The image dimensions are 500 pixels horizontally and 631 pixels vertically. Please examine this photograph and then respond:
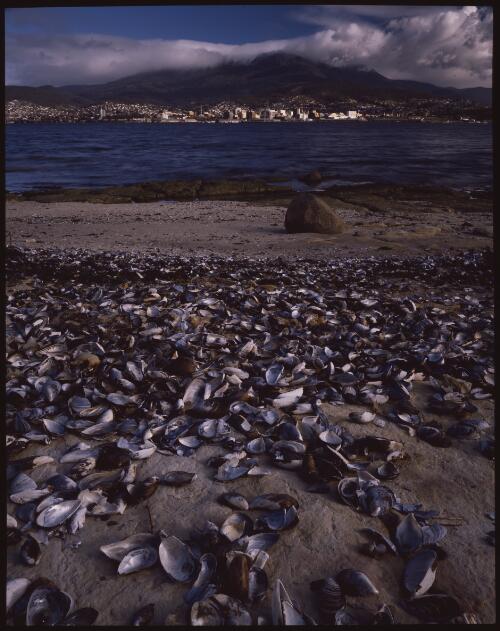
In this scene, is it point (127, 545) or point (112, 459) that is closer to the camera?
point (127, 545)

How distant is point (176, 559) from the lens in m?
2.23

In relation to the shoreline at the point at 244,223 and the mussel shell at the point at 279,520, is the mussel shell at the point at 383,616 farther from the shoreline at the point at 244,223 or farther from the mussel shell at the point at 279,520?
the shoreline at the point at 244,223

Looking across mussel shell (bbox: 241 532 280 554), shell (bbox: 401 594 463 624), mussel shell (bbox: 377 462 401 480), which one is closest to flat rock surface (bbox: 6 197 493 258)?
mussel shell (bbox: 377 462 401 480)

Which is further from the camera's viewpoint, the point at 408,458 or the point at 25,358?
the point at 25,358

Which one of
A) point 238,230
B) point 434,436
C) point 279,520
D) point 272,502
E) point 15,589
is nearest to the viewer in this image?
point 15,589

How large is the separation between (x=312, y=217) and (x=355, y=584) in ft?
43.1

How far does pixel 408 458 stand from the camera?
3184 millimetres

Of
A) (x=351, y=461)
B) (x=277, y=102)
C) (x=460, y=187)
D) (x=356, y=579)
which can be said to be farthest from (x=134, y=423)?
(x=277, y=102)

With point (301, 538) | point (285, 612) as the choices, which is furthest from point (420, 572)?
point (285, 612)

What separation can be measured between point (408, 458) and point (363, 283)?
536 centimetres

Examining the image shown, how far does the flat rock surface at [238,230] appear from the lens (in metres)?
12.3

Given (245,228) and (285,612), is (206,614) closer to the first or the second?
(285,612)

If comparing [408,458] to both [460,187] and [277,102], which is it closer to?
[460,187]

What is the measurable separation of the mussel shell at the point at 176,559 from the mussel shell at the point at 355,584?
2.45 feet
